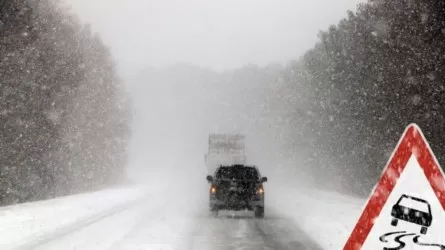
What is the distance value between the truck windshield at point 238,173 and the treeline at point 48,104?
13120 millimetres

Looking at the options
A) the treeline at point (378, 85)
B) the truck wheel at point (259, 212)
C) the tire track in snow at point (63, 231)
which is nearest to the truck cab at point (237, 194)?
the truck wheel at point (259, 212)

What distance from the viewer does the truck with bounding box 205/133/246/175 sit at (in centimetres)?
4203

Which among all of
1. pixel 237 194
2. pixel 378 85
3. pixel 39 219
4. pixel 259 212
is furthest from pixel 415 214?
pixel 378 85

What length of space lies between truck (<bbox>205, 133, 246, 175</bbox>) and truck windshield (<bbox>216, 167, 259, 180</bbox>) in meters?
21.1

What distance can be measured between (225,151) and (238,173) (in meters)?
22.5

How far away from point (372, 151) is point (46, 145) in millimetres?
18412

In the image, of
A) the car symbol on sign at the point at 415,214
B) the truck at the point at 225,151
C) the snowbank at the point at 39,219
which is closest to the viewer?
the car symbol on sign at the point at 415,214

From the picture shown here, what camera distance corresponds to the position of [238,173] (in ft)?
66.9

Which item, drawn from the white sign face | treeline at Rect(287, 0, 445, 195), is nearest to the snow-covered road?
treeline at Rect(287, 0, 445, 195)

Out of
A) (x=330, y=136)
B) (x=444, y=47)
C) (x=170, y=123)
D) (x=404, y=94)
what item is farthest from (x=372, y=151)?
(x=170, y=123)

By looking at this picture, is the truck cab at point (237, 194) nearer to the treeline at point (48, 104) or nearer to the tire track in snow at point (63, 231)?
the tire track in snow at point (63, 231)

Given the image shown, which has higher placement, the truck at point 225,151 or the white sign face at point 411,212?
the truck at point 225,151

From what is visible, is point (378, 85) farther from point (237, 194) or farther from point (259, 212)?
point (237, 194)

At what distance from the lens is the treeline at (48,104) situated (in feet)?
90.9
